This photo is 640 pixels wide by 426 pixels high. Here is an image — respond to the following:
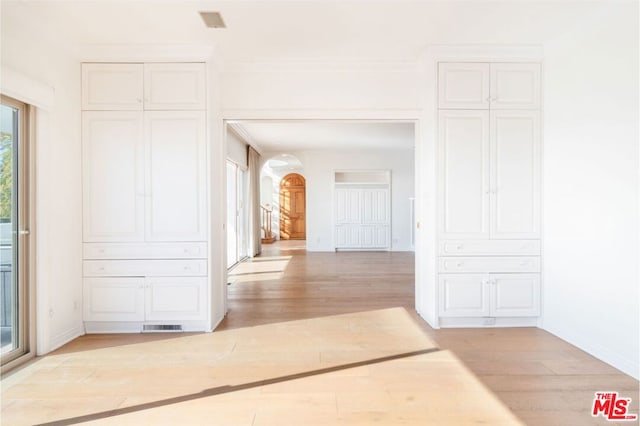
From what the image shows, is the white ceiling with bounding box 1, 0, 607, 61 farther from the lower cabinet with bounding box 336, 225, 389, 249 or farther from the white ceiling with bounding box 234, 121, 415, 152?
the lower cabinet with bounding box 336, 225, 389, 249

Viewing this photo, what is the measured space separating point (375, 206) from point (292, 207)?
441 cm

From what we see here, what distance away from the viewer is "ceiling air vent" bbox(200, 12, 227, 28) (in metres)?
2.84

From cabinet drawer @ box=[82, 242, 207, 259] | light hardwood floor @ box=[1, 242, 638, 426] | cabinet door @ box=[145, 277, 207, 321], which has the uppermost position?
cabinet drawer @ box=[82, 242, 207, 259]

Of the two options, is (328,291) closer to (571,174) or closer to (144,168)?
(144,168)

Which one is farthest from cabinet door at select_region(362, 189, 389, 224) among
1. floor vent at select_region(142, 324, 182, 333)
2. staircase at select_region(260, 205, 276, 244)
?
floor vent at select_region(142, 324, 182, 333)

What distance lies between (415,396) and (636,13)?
3.04 m

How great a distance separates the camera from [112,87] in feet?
11.3

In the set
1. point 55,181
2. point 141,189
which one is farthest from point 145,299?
point 55,181

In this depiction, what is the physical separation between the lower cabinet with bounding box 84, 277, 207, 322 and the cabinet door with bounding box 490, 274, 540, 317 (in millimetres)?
2878

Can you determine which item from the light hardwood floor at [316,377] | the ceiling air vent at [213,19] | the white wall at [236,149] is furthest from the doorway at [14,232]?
the white wall at [236,149]

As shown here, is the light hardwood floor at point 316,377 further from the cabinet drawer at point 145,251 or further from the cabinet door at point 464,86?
the cabinet door at point 464,86

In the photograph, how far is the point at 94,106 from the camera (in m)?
3.44

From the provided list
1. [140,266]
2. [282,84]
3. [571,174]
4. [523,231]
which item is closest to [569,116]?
[571,174]

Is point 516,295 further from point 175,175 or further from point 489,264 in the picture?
point 175,175
